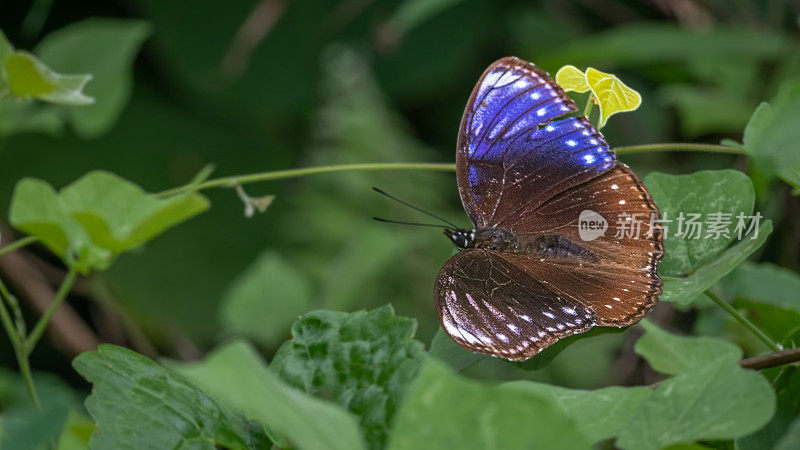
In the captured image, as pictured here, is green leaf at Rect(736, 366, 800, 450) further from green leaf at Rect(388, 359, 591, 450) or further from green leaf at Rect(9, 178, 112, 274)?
green leaf at Rect(9, 178, 112, 274)

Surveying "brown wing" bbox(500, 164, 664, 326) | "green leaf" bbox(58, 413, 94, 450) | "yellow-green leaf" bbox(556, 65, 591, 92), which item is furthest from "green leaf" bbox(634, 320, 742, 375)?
"green leaf" bbox(58, 413, 94, 450)

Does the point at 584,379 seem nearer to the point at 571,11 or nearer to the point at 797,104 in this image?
the point at 571,11

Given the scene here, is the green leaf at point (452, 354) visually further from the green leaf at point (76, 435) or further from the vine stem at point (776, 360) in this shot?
the green leaf at point (76, 435)

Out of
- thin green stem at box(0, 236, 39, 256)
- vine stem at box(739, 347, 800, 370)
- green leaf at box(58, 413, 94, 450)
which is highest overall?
vine stem at box(739, 347, 800, 370)

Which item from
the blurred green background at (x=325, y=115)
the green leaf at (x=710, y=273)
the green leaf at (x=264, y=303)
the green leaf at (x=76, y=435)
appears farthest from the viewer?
the blurred green background at (x=325, y=115)

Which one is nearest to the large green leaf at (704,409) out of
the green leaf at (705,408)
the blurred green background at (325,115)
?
the green leaf at (705,408)

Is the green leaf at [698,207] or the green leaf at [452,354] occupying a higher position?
the green leaf at [698,207]

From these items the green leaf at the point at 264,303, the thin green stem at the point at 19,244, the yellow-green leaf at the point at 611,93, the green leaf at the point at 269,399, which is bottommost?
the green leaf at the point at 264,303
